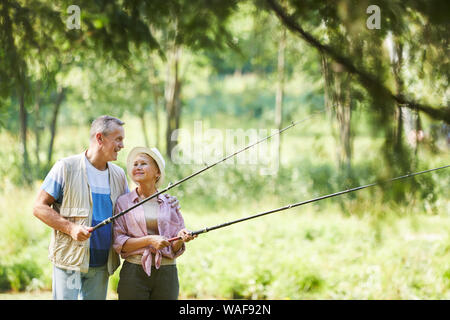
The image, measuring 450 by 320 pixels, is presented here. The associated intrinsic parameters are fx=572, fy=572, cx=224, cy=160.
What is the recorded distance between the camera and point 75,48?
13.0ft

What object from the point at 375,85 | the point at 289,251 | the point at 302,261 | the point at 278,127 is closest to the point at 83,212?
the point at 375,85

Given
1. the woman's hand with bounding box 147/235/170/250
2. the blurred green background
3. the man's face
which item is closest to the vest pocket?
the woman's hand with bounding box 147/235/170/250

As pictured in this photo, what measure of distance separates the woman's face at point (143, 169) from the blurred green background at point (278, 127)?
68 cm

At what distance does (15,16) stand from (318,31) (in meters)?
1.97

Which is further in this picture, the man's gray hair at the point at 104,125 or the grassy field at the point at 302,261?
the grassy field at the point at 302,261

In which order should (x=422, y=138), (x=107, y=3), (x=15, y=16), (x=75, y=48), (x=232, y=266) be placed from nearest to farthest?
(x=422, y=138), (x=107, y=3), (x=15, y=16), (x=75, y=48), (x=232, y=266)

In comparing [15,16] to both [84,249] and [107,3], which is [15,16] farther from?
[84,249]

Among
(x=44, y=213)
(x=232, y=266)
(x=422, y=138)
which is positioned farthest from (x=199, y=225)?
(x=422, y=138)

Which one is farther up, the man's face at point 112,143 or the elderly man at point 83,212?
the man's face at point 112,143

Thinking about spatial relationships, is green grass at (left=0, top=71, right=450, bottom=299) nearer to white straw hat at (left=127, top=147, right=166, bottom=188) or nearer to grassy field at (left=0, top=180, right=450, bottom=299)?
grassy field at (left=0, top=180, right=450, bottom=299)

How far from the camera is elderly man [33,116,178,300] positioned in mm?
2639

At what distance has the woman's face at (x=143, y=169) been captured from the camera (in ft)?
9.00

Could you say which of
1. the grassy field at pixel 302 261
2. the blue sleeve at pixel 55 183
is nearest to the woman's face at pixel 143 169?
the blue sleeve at pixel 55 183

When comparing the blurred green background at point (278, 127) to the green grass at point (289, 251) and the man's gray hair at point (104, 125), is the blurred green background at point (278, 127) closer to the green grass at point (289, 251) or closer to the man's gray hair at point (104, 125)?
the green grass at point (289, 251)
